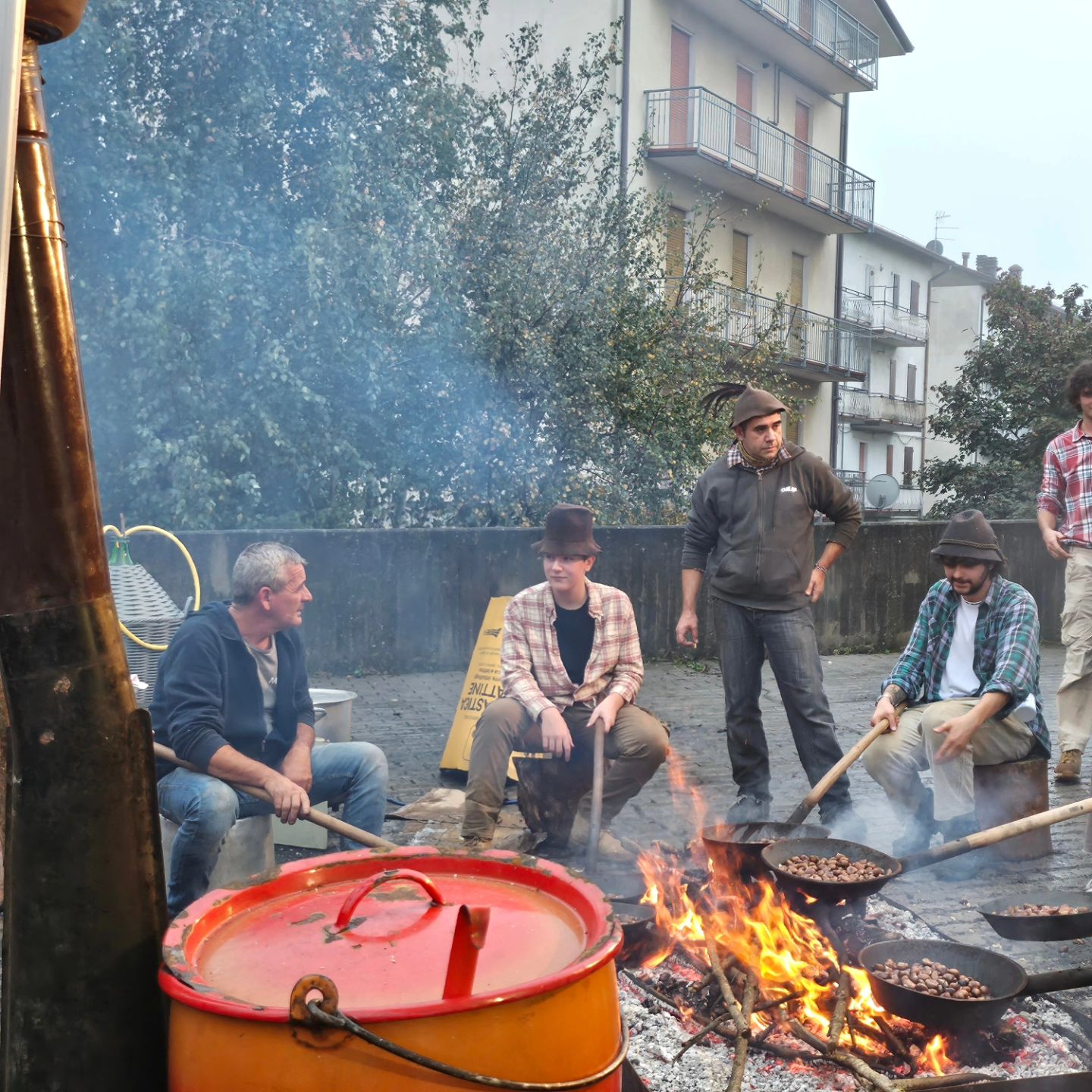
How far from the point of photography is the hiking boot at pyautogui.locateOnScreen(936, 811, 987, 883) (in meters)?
5.28

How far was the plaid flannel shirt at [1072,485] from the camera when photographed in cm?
696

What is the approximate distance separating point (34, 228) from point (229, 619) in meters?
2.63

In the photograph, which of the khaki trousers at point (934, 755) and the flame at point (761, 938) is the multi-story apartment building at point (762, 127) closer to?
the khaki trousers at point (934, 755)

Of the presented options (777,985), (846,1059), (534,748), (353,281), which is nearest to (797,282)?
(353,281)

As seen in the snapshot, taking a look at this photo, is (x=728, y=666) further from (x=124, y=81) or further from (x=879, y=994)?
(x=124, y=81)

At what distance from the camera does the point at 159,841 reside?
218cm

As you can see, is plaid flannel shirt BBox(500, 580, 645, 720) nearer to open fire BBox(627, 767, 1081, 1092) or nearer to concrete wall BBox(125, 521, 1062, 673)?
open fire BBox(627, 767, 1081, 1092)

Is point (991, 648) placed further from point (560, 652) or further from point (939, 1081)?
point (939, 1081)

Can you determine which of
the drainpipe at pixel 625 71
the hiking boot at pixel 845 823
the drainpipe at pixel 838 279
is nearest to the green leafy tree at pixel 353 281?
the hiking boot at pixel 845 823

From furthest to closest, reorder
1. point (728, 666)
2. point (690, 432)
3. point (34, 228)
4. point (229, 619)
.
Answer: point (690, 432)
point (728, 666)
point (229, 619)
point (34, 228)

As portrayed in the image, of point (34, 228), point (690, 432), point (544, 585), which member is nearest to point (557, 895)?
point (34, 228)

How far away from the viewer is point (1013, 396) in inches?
809

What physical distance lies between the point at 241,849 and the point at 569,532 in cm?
211

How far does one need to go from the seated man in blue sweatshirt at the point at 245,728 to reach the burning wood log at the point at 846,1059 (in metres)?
1.80
